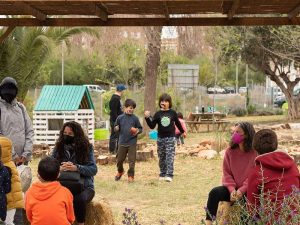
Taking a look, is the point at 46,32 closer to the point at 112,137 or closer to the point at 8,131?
the point at 112,137

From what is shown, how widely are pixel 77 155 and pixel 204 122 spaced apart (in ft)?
63.9

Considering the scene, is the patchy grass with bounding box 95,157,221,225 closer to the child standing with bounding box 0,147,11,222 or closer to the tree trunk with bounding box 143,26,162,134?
the child standing with bounding box 0,147,11,222

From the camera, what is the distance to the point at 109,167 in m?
13.7

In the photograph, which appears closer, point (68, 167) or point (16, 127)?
point (68, 167)

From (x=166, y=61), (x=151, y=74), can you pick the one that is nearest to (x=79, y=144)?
(x=151, y=74)

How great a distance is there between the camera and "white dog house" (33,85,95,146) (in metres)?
17.1

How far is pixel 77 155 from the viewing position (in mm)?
6496

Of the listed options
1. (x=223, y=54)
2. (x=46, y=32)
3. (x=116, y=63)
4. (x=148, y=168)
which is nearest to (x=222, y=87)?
(x=116, y=63)

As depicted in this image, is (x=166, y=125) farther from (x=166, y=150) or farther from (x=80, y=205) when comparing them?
(x=80, y=205)

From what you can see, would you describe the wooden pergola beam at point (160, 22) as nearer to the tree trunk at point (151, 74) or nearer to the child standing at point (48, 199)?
the child standing at point (48, 199)

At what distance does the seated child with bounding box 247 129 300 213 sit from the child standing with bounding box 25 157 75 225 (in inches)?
61.4

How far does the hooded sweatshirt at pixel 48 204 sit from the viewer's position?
18.3 ft

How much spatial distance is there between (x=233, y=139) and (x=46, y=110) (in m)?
11.4

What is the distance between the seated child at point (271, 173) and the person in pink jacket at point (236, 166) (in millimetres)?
755
